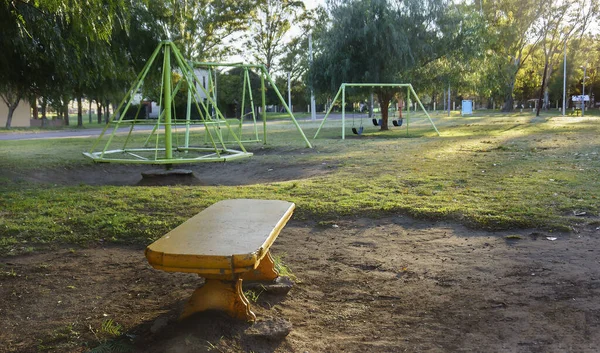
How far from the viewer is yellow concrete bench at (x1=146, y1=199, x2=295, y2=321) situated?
2535mm

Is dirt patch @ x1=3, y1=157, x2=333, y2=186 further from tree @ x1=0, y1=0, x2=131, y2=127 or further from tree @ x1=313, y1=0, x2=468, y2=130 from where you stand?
tree @ x1=313, y1=0, x2=468, y2=130

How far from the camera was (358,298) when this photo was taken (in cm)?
382

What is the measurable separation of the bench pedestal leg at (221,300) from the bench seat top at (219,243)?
27cm

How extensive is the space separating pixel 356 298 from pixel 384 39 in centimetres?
2022

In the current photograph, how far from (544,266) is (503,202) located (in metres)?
2.25

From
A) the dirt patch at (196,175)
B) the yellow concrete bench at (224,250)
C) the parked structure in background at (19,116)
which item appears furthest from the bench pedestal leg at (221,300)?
the parked structure in background at (19,116)

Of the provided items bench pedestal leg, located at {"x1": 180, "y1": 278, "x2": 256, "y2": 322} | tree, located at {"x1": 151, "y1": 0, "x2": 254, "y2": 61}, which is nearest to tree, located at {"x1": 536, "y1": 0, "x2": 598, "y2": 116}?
tree, located at {"x1": 151, "y1": 0, "x2": 254, "y2": 61}

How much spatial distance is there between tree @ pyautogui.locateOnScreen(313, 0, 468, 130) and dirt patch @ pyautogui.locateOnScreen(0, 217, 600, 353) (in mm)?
18583

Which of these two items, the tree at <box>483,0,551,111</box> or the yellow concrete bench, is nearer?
the yellow concrete bench

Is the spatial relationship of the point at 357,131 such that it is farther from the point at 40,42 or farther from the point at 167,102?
the point at 40,42

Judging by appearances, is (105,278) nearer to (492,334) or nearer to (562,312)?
(492,334)

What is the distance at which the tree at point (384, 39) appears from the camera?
→ 74.9ft

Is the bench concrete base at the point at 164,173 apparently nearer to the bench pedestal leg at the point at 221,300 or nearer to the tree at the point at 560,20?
the bench pedestal leg at the point at 221,300

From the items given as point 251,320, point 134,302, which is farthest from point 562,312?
point 134,302
